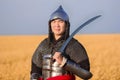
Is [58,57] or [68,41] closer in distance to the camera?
[58,57]

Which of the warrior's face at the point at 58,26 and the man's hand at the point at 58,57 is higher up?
the warrior's face at the point at 58,26

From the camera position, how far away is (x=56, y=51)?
24.5 ft

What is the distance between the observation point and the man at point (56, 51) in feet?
24.3

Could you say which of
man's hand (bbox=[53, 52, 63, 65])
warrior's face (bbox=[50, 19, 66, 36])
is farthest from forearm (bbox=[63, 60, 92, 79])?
warrior's face (bbox=[50, 19, 66, 36])

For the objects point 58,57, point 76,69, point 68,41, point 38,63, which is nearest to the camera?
point 58,57

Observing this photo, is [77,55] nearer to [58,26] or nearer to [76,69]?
[76,69]

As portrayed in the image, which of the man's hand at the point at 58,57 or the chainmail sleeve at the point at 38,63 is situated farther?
the chainmail sleeve at the point at 38,63

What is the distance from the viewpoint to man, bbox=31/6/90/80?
7.40 meters

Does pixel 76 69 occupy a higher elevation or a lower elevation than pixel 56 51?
lower

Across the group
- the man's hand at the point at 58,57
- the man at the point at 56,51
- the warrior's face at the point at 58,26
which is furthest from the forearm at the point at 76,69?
the warrior's face at the point at 58,26

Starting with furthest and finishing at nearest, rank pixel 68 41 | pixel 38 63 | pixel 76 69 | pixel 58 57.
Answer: pixel 38 63
pixel 68 41
pixel 76 69
pixel 58 57

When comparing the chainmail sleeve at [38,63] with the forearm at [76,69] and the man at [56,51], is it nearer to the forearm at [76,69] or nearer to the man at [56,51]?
the man at [56,51]

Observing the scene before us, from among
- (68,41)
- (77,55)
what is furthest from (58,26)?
A: (77,55)

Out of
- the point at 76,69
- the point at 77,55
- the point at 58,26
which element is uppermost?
the point at 58,26
